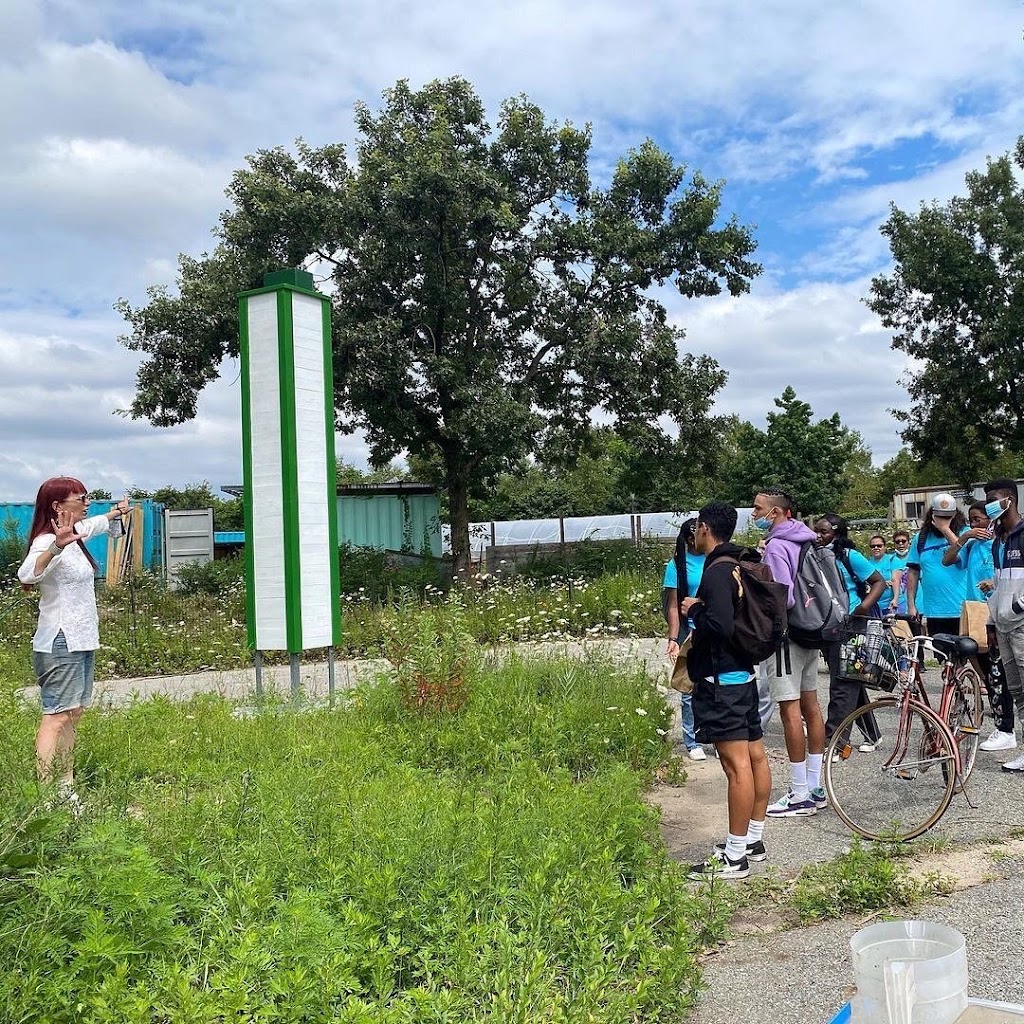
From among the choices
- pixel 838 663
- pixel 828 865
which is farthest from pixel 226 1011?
pixel 838 663

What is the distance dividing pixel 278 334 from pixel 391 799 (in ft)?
17.4

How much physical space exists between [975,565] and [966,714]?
2149mm

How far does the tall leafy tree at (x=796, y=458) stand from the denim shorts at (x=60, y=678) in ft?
153

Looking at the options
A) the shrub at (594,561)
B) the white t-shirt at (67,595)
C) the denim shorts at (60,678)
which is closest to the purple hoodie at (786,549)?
the white t-shirt at (67,595)

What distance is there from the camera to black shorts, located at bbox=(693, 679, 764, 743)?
183 inches

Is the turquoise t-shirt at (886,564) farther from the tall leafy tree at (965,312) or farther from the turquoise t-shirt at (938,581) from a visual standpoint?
the tall leafy tree at (965,312)

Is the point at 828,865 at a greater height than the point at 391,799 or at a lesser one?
lesser

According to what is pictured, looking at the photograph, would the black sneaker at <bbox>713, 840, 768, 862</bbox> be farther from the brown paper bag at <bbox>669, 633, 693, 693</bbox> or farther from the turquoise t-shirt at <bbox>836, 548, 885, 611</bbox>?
the turquoise t-shirt at <bbox>836, 548, 885, 611</bbox>

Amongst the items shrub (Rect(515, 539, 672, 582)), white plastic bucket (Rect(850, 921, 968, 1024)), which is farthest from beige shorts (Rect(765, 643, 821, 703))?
shrub (Rect(515, 539, 672, 582))

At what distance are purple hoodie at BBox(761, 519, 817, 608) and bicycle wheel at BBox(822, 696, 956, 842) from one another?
0.86 m

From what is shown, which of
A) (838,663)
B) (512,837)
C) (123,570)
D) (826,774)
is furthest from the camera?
(123,570)

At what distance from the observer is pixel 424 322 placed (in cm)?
1848

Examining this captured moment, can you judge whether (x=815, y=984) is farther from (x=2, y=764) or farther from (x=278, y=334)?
(x=278, y=334)

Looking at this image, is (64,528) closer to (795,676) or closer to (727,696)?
(727,696)
